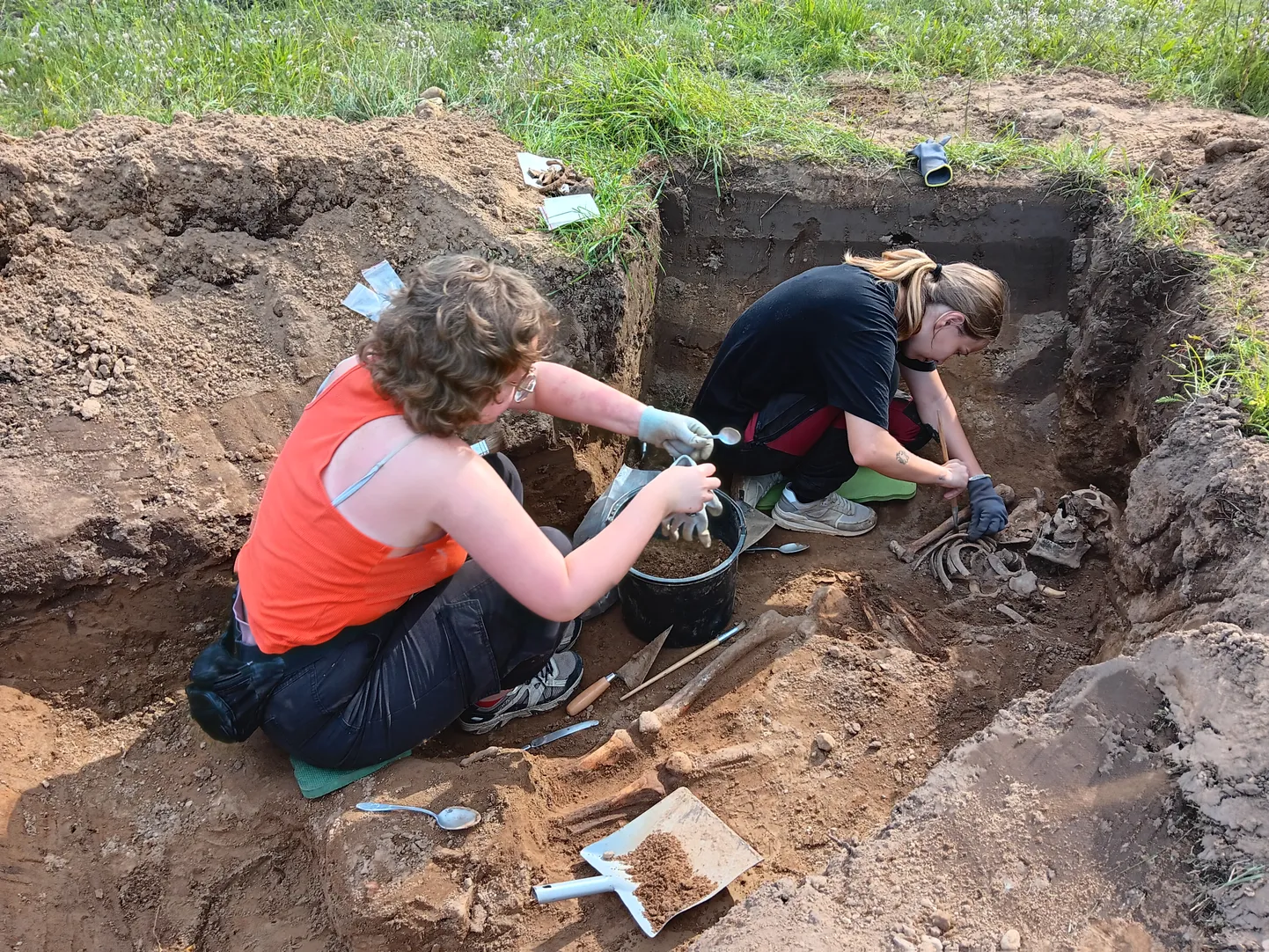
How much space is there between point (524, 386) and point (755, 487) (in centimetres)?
181

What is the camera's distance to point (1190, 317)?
Answer: 3273mm

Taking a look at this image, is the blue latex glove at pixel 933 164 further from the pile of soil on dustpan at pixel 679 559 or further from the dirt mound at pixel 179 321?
the pile of soil on dustpan at pixel 679 559

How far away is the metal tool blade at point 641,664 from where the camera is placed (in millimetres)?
3131

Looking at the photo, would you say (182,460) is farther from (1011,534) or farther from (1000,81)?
(1000,81)

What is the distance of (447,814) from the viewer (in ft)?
7.67

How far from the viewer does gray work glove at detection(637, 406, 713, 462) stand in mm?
2828

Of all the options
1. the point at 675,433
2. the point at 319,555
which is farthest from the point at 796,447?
the point at 319,555

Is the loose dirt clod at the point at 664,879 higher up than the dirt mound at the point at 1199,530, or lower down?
lower down

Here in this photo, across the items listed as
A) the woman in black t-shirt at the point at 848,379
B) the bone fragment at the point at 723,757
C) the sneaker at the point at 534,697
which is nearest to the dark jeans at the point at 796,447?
the woman in black t-shirt at the point at 848,379

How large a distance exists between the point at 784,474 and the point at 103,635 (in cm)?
281

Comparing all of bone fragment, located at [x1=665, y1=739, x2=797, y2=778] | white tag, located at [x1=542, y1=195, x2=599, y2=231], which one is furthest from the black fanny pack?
white tag, located at [x1=542, y1=195, x2=599, y2=231]

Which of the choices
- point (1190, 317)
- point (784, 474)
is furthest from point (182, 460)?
point (1190, 317)

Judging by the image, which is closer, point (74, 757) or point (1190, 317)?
point (74, 757)

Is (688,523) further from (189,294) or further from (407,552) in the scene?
(189,294)
